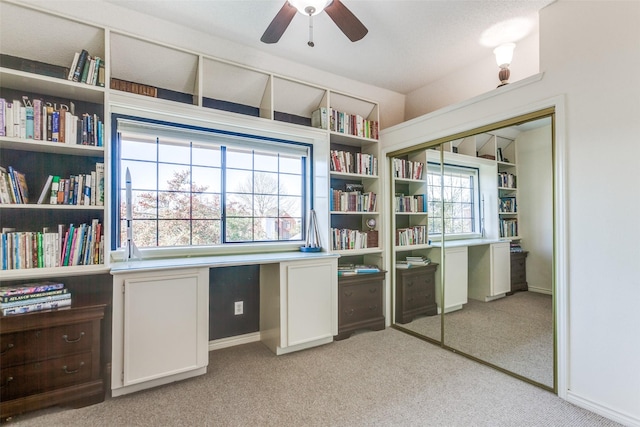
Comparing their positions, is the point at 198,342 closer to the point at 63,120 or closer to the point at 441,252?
the point at 63,120

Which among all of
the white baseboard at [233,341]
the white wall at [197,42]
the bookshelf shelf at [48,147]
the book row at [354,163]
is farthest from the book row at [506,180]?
the bookshelf shelf at [48,147]

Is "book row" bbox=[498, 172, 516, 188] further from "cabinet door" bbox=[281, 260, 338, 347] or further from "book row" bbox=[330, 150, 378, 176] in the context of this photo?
"cabinet door" bbox=[281, 260, 338, 347]

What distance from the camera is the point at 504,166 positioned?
2441 millimetres

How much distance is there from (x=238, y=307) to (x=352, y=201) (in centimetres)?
160

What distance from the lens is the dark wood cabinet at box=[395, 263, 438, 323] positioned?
3049 millimetres

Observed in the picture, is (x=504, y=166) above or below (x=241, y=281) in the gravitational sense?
above

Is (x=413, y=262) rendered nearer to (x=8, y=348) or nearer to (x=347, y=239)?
(x=347, y=239)

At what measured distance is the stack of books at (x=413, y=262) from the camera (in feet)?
10.4

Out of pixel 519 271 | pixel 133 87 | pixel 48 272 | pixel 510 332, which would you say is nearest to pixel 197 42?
pixel 133 87

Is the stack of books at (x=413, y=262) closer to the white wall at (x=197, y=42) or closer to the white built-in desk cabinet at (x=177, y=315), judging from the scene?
the white built-in desk cabinet at (x=177, y=315)

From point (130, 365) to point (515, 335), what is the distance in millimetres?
2856

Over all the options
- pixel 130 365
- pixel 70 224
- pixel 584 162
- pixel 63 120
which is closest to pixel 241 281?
pixel 130 365

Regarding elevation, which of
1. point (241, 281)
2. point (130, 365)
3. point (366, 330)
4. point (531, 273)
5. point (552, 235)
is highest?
point (552, 235)

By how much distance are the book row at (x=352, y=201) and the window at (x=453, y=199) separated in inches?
24.7
